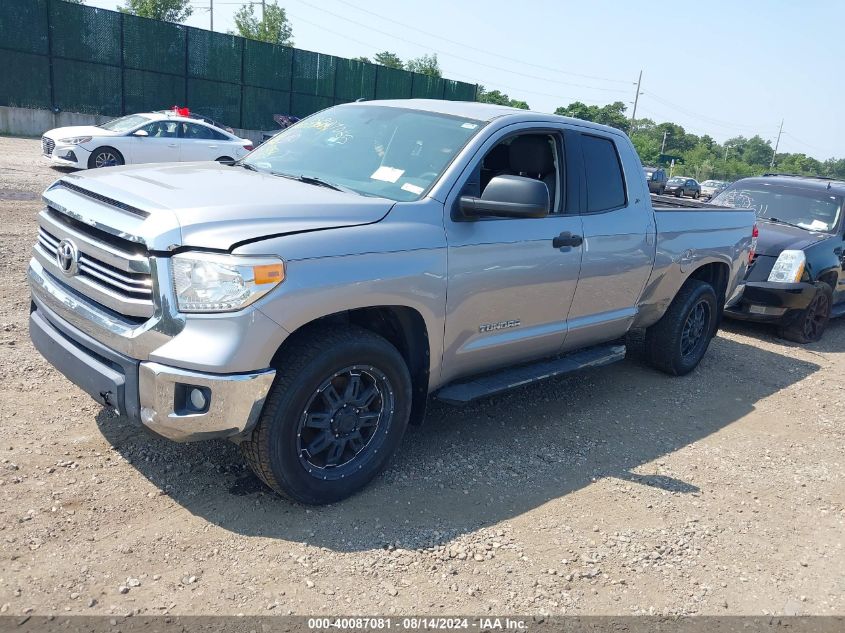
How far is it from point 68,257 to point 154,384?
3.01ft

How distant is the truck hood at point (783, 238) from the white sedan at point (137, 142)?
387 inches

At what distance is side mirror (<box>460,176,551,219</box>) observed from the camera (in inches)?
145

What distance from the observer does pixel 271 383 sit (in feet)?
10.2

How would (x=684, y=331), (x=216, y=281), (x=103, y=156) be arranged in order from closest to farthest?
(x=216, y=281) → (x=684, y=331) → (x=103, y=156)

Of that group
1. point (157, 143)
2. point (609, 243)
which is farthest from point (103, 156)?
point (609, 243)

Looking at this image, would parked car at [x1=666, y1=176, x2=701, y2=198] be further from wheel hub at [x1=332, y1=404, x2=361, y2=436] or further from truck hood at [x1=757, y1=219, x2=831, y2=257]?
wheel hub at [x1=332, y1=404, x2=361, y2=436]

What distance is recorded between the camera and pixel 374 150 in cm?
425

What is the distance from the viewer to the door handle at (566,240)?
4402 millimetres

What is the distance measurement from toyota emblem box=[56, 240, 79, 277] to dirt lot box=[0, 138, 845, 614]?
87 cm

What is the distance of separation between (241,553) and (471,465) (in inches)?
59.8

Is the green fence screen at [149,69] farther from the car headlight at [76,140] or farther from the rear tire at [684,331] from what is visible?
the rear tire at [684,331]

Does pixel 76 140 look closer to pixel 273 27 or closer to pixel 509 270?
pixel 509 270

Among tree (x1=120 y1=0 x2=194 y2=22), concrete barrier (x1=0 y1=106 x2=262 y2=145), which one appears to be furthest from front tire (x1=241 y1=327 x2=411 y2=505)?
tree (x1=120 y1=0 x2=194 y2=22)

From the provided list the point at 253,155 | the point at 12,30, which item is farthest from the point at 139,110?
the point at 253,155
